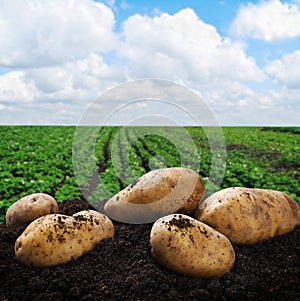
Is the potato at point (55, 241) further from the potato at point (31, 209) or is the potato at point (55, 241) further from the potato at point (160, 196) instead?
the potato at point (31, 209)

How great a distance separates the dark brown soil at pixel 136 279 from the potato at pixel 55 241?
73mm

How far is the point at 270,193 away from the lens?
4.28 m

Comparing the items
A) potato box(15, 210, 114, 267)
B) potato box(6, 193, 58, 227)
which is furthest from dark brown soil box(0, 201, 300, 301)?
potato box(6, 193, 58, 227)

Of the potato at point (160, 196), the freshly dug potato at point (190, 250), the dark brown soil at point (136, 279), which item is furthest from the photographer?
the potato at point (160, 196)

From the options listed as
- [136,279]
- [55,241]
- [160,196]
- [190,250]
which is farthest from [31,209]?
[190,250]

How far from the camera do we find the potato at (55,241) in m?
3.44

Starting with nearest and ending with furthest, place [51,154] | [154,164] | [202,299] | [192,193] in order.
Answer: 1. [202,299]
2. [192,193]
3. [154,164]
4. [51,154]

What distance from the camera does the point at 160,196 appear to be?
400 cm

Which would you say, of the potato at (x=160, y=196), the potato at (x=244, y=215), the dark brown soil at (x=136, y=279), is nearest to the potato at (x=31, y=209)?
the dark brown soil at (x=136, y=279)

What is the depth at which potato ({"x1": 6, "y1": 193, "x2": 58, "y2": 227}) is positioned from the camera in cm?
433

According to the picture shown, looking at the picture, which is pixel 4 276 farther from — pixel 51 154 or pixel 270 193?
pixel 51 154

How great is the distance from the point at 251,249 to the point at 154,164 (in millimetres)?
11104

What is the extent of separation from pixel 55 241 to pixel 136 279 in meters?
0.83

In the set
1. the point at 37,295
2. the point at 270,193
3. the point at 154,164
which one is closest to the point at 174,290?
the point at 37,295
